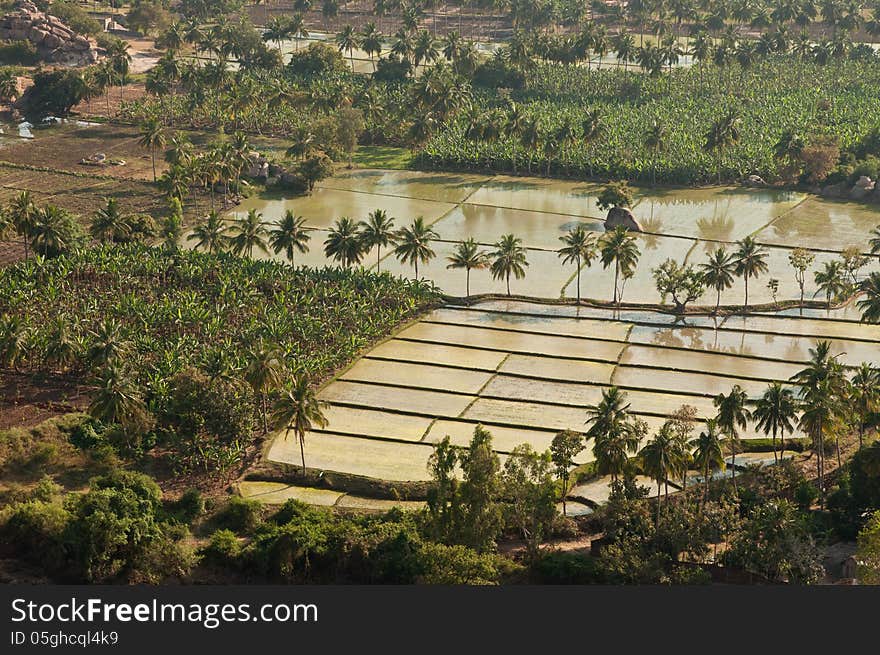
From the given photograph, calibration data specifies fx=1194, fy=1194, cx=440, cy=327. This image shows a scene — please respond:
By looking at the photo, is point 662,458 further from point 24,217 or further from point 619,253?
point 24,217

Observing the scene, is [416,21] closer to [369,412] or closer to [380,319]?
[380,319]

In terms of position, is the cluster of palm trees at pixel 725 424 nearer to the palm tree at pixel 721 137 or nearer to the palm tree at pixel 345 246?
the palm tree at pixel 345 246

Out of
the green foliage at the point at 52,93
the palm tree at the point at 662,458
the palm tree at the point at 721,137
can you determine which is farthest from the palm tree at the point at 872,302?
the green foliage at the point at 52,93

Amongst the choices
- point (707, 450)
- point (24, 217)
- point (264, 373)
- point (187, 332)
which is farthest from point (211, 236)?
point (707, 450)

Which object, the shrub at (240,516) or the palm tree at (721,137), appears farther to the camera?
the palm tree at (721,137)

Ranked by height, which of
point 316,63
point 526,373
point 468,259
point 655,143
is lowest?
point 526,373

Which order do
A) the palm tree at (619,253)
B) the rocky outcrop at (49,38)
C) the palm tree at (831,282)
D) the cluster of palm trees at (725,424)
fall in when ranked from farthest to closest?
the rocky outcrop at (49,38) < the palm tree at (619,253) < the palm tree at (831,282) < the cluster of palm trees at (725,424)

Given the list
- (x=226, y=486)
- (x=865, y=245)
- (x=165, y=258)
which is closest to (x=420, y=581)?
(x=226, y=486)
